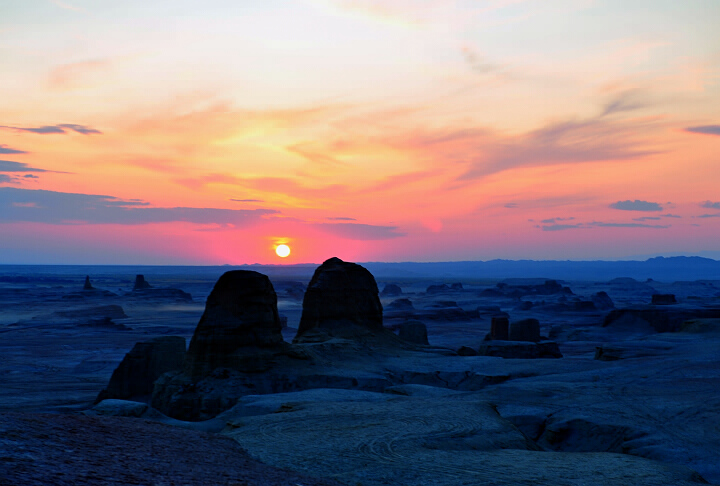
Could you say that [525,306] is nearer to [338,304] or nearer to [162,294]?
[162,294]

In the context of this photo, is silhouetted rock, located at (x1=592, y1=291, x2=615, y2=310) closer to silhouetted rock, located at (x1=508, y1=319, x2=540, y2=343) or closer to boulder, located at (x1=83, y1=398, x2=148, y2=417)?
silhouetted rock, located at (x1=508, y1=319, x2=540, y2=343)

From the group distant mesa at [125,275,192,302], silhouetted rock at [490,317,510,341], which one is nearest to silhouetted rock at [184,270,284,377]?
silhouetted rock at [490,317,510,341]

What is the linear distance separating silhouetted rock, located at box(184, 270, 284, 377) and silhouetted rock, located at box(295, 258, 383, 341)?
316 inches

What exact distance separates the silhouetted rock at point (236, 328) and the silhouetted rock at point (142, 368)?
3.36 metres

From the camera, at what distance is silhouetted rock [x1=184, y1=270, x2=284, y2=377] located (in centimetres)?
2534

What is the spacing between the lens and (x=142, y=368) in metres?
27.8

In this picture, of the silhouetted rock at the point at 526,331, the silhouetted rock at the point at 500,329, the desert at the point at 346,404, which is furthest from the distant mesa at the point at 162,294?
the silhouetted rock at the point at 526,331

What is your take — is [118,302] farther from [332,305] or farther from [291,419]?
[291,419]

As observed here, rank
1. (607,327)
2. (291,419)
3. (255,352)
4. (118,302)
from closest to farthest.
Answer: (291,419)
(255,352)
(607,327)
(118,302)

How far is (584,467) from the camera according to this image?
13.2 meters

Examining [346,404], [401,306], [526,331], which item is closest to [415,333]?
[526,331]

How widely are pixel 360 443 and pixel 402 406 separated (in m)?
4.86

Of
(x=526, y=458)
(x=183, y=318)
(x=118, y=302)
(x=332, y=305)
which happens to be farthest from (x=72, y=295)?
(x=526, y=458)

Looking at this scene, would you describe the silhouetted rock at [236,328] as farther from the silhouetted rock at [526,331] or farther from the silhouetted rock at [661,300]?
the silhouetted rock at [661,300]
